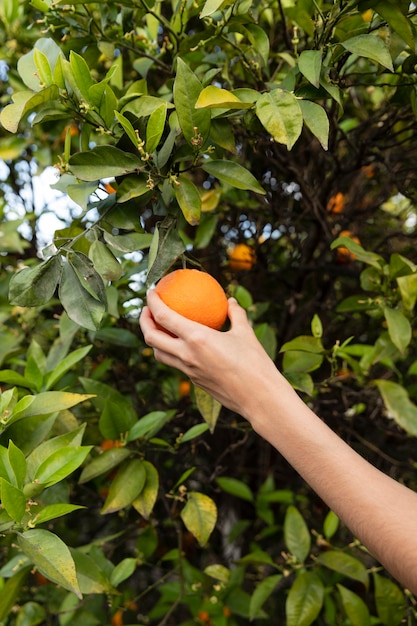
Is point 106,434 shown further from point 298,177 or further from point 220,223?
point 220,223

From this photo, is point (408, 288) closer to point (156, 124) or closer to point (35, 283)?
point (156, 124)

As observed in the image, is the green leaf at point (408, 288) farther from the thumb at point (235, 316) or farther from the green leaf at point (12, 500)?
the green leaf at point (12, 500)

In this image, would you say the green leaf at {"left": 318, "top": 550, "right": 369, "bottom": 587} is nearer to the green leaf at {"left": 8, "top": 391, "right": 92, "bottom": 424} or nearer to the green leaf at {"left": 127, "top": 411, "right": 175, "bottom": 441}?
the green leaf at {"left": 127, "top": 411, "right": 175, "bottom": 441}

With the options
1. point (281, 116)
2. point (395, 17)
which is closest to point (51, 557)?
point (281, 116)

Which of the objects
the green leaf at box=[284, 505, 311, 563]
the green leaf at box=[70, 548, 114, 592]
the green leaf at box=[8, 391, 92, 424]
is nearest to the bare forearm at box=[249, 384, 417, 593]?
the green leaf at box=[8, 391, 92, 424]

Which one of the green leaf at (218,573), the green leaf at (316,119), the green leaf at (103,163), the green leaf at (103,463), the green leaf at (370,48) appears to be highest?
the green leaf at (370,48)

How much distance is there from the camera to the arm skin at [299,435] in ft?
2.19

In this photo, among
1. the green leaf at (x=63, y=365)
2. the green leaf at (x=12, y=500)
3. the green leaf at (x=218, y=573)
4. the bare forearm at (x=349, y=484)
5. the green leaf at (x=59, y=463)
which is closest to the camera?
the bare forearm at (x=349, y=484)

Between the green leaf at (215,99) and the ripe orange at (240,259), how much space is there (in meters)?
0.83

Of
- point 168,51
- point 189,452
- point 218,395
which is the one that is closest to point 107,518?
point 189,452

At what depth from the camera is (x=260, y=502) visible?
166cm

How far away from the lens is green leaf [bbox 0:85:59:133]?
83 cm

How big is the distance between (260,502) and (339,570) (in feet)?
1.37

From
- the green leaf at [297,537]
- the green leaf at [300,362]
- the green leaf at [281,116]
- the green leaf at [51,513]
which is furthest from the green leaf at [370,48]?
the green leaf at [297,537]
